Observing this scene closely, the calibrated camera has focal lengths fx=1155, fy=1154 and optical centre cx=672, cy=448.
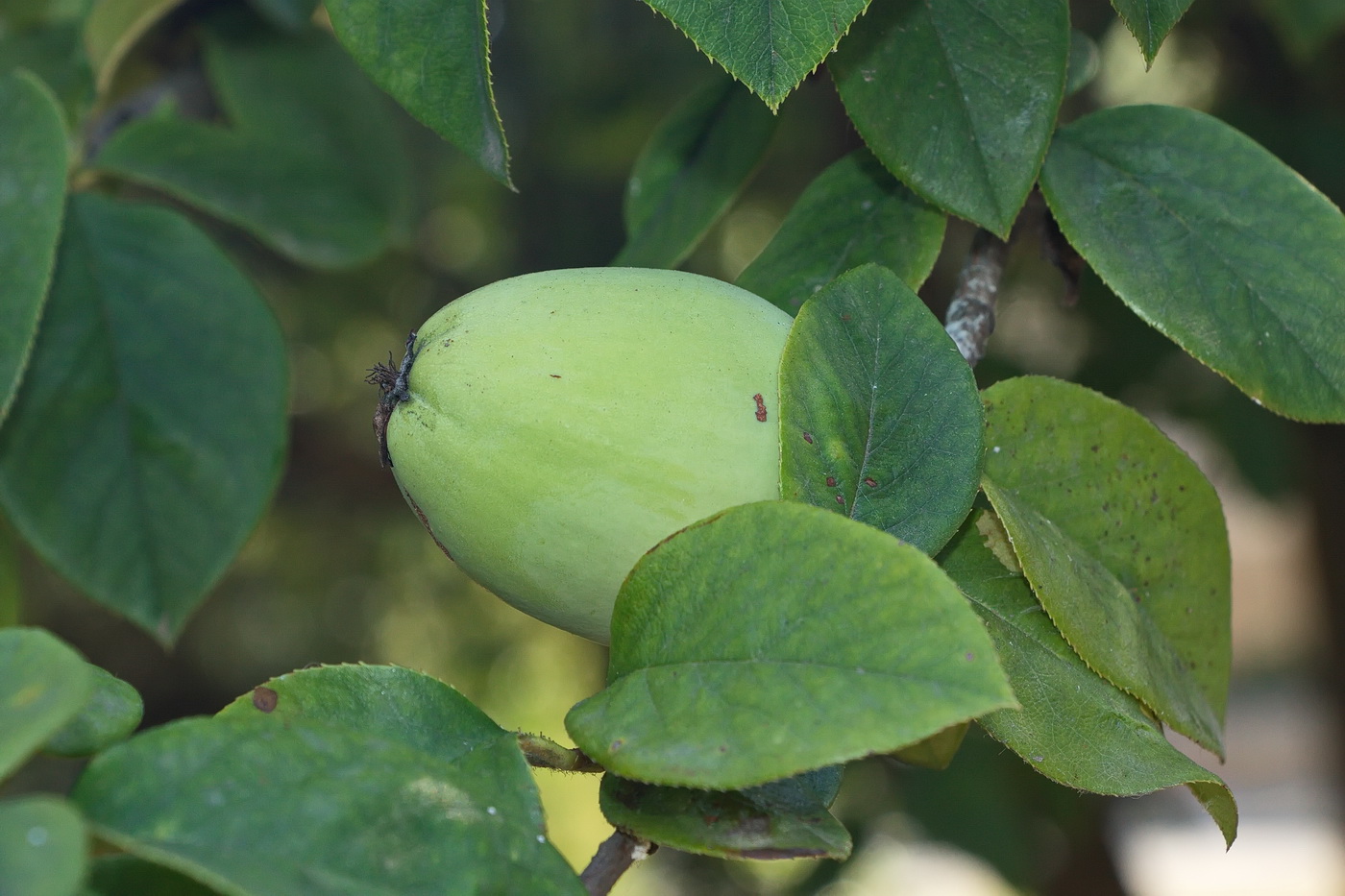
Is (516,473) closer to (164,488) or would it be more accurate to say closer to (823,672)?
(823,672)

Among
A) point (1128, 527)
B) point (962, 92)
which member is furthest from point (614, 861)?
point (962, 92)

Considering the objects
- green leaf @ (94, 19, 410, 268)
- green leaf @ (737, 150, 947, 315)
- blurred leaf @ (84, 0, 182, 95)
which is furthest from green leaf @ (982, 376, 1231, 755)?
blurred leaf @ (84, 0, 182, 95)

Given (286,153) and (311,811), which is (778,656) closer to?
(311,811)

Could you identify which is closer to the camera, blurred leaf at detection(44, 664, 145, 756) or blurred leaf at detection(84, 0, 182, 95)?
blurred leaf at detection(44, 664, 145, 756)

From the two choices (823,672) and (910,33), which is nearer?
(823,672)

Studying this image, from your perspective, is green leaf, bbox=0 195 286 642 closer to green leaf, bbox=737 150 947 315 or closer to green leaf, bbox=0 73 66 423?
green leaf, bbox=0 73 66 423

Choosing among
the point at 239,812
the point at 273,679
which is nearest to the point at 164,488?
the point at 273,679
